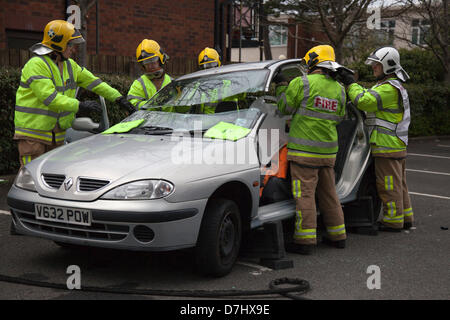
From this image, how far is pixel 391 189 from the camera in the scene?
6.13 m

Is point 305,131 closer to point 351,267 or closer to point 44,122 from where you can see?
point 351,267

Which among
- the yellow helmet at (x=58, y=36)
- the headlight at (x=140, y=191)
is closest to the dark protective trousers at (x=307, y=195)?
the headlight at (x=140, y=191)

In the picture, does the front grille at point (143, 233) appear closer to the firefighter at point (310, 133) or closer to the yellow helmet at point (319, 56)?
the firefighter at point (310, 133)

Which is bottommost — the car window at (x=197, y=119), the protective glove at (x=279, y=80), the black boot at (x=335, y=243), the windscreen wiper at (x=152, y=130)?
the black boot at (x=335, y=243)

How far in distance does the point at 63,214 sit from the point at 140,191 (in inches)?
22.9

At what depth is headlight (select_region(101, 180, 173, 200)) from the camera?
3.88 meters

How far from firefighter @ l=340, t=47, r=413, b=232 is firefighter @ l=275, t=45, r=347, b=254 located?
842mm

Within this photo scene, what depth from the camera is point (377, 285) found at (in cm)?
427

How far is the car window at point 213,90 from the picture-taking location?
5234 millimetres

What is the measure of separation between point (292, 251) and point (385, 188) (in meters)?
1.53

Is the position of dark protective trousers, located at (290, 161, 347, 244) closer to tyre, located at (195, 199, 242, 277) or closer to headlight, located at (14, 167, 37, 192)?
tyre, located at (195, 199, 242, 277)

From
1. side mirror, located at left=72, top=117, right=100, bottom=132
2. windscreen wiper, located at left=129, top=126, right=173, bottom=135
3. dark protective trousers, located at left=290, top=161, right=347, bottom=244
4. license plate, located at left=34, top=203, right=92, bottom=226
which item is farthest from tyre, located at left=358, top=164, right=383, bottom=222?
license plate, located at left=34, top=203, right=92, bottom=226

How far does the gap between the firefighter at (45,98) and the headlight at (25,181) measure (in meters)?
0.99

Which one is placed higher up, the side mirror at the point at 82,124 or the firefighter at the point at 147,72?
the firefighter at the point at 147,72
